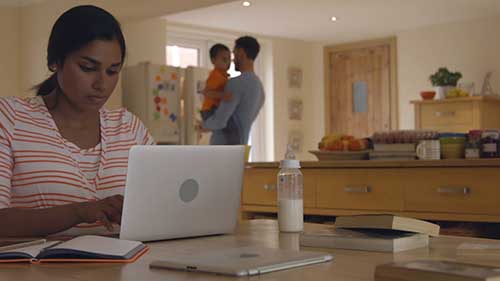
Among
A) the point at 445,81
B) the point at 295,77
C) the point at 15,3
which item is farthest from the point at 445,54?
the point at 15,3

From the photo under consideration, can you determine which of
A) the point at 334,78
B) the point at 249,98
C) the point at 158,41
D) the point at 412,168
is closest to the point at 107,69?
the point at 412,168

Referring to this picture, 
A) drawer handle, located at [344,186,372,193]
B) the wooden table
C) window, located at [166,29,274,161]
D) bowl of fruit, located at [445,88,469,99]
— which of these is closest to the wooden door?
window, located at [166,29,274,161]

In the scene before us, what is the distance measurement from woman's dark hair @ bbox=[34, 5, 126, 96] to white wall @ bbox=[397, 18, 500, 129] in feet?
21.5

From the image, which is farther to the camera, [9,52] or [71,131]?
[9,52]

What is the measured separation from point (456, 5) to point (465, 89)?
0.97m

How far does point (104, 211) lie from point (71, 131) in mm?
404

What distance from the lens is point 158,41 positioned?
7020 mm

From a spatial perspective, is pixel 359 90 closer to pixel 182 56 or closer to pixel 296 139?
pixel 296 139

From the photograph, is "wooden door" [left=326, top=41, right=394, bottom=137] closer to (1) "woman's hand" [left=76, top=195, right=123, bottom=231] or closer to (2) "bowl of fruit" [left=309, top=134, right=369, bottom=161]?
(2) "bowl of fruit" [left=309, top=134, right=369, bottom=161]

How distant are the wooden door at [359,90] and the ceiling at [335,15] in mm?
333

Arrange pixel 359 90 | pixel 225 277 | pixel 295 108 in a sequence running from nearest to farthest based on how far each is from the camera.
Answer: pixel 225 277 → pixel 359 90 → pixel 295 108

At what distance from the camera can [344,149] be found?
291 centimetres

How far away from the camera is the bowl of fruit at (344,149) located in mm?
2861

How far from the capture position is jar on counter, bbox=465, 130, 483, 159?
8.08 feet
